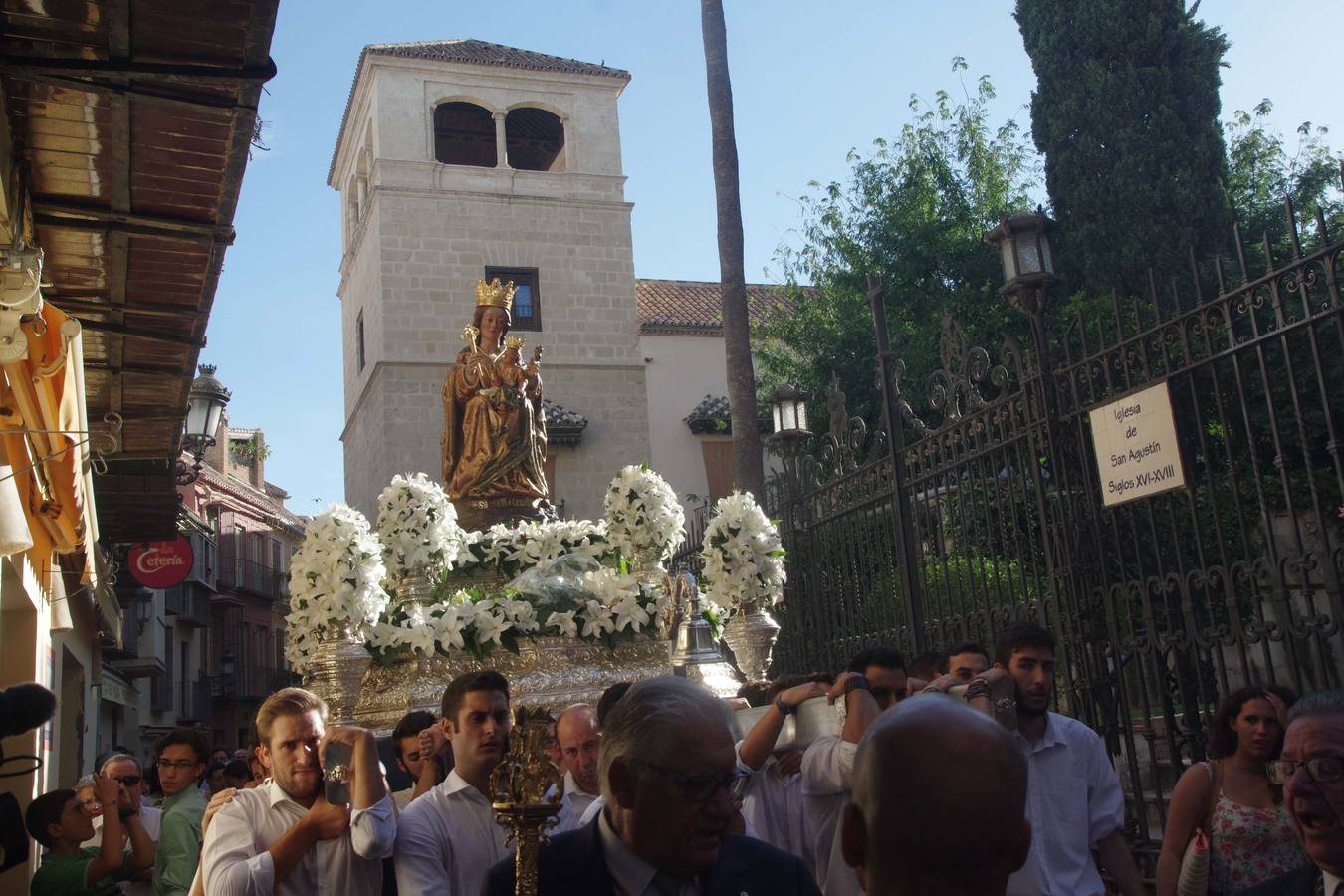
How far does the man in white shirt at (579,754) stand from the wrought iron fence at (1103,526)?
8.40 feet

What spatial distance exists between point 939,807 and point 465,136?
3255cm

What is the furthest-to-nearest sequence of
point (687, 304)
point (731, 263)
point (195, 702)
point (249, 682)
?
1. point (249, 682)
2. point (195, 702)
3. point (687, 304)
4. point (731, 263)

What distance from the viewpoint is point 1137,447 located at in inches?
235

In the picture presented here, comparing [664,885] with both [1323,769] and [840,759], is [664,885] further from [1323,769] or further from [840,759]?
[840,759]

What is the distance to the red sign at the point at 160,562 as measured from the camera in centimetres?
1577

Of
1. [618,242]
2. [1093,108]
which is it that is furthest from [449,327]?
[1093,108]

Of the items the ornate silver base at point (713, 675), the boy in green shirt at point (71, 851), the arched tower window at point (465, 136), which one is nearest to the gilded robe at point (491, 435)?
the ornate silver base at point (713, 675)

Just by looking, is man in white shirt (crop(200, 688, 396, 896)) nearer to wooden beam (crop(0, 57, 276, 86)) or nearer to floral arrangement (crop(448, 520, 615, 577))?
wooden beam (crop(0, 57, 276, 86))

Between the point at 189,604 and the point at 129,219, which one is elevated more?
the point at 189,604

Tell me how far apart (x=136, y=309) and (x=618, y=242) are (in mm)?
24129

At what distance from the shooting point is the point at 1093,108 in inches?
755

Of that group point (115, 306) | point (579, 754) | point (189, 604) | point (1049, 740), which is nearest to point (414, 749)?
point (579, 754)

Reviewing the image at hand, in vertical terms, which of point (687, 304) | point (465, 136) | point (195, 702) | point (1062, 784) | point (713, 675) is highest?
point (465, 136)

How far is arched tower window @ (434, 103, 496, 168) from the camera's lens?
32.1 meters
